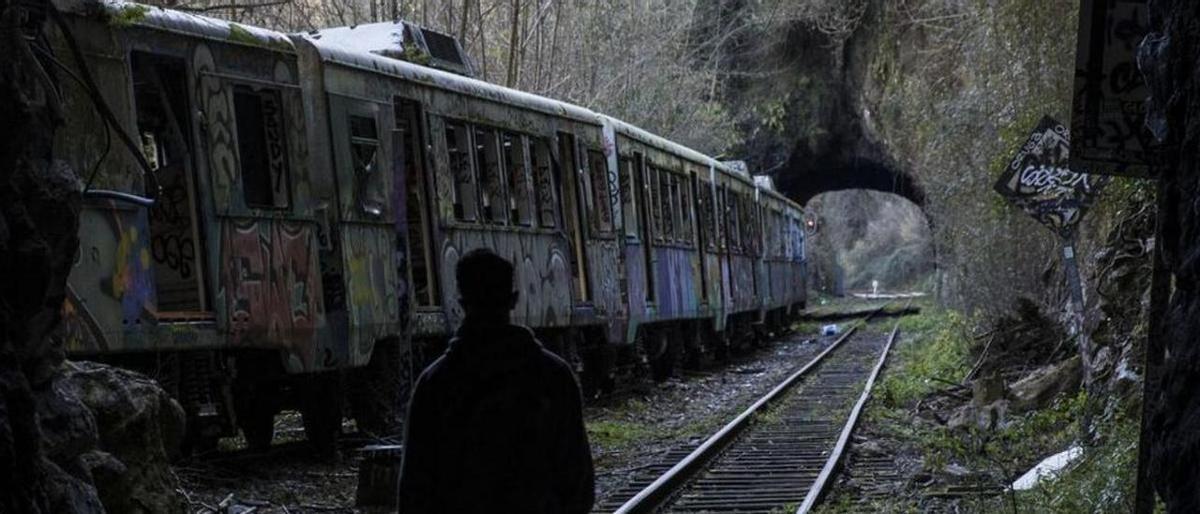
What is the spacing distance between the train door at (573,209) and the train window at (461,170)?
114 inches

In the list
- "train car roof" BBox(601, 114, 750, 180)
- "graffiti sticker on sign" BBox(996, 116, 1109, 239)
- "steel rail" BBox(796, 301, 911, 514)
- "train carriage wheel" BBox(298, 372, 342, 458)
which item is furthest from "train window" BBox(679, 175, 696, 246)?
"graffiti sticker on sign" BBox(996, 116, 1109, 239)

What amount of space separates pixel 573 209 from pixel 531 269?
6.42ft

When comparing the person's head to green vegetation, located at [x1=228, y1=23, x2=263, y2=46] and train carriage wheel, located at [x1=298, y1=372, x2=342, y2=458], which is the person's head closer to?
green vegetation, located at [x1=228, y1=23, x2=263, y2=46]

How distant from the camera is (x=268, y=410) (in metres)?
12.2

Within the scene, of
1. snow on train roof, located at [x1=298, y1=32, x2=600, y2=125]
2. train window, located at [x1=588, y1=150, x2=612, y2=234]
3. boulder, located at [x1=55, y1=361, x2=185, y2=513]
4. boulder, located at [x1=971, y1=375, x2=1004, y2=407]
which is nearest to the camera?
boulder, located at [x1=55, y1=361, x2=185, y2=513]

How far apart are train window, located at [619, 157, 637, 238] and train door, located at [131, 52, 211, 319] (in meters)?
8.88

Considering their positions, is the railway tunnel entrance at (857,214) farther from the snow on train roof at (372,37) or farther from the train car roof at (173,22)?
the train car roof at (173,22)

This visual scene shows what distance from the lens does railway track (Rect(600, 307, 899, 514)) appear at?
34.6 feet

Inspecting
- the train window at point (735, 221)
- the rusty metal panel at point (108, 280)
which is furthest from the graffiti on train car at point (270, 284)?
the train window at point (735, 221)

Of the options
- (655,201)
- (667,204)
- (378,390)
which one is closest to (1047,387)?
(378,390)

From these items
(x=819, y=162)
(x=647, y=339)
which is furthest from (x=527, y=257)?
(x=819, y=162)

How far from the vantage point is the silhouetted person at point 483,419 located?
426 centimetres

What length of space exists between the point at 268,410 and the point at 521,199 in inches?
163

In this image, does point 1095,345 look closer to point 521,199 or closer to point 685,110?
point 521,199
